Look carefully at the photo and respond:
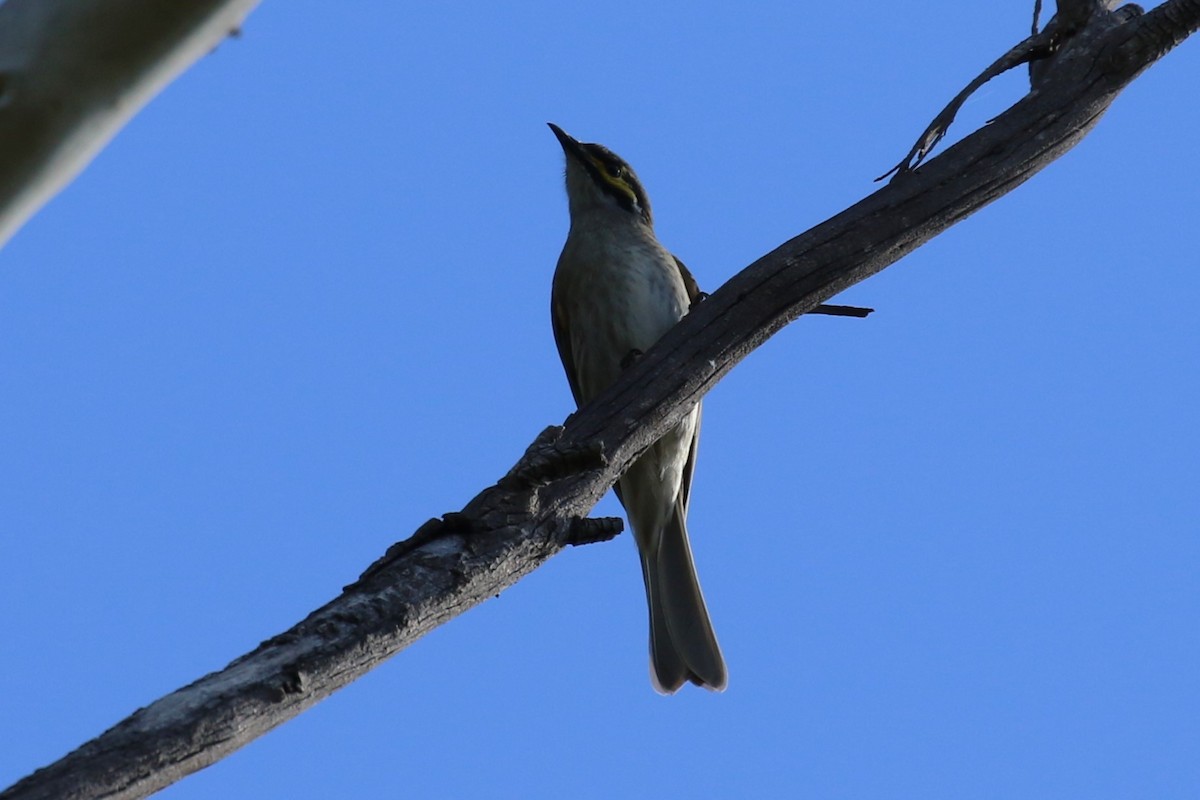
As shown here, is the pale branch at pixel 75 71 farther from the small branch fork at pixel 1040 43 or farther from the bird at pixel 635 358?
the bird at pixel 635 358

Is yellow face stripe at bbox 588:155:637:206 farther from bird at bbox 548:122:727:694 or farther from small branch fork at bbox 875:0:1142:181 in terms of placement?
small branch fork at bbox 875:0:1142:181

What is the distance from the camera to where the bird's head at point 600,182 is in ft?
26.2

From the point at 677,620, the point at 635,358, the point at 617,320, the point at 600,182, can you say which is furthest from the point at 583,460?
the point at 600,182

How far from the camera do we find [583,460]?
4.39 meters

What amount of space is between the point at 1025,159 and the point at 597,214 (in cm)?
335

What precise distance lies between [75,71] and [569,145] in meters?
6.55

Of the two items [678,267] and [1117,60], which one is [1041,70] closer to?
[1117,60]

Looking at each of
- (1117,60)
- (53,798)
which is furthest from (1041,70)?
(53,798)

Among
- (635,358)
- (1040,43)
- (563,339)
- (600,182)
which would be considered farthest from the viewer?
(600,182)

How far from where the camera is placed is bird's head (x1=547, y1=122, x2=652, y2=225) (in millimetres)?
7980

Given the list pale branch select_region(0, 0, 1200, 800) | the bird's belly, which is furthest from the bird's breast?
pale branch select_region(0, 0, 1200, 800)

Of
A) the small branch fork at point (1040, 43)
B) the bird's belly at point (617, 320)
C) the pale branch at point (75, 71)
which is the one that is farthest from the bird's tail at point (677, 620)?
the pale branch at point (75, 71)

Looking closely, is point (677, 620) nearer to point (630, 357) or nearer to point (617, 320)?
point (630, 357)

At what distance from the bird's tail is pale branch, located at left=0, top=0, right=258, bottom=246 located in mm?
5012
